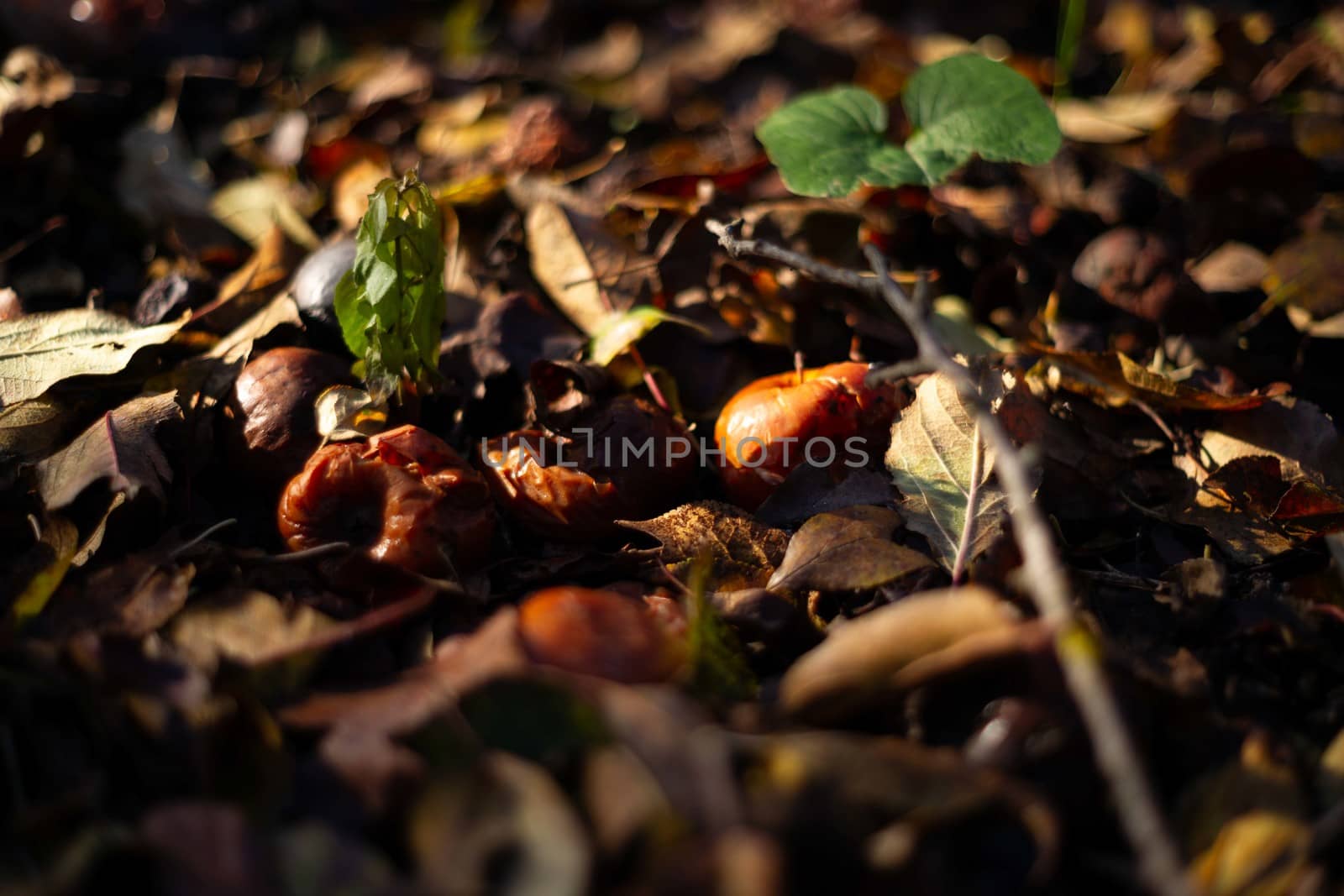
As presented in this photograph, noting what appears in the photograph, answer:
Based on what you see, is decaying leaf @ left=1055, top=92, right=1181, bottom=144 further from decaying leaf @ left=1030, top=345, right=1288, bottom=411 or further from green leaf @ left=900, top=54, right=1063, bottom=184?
decaying leaf @ left=1030, top=345, right=1288, bottom=411

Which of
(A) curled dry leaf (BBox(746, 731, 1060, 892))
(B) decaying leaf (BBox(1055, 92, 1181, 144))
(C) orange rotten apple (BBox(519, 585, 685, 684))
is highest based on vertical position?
(B) decaying leaf (BBox(1055, 92, 1181, 144))

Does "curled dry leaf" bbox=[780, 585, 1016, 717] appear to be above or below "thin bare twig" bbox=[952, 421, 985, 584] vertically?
above

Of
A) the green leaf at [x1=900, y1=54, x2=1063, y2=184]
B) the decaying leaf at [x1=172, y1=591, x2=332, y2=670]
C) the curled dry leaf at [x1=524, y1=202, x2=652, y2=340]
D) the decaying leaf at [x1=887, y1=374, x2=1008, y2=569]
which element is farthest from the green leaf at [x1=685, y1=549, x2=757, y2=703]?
the green leaf at [x1=900, y1=54, x2=1063, y2=184]

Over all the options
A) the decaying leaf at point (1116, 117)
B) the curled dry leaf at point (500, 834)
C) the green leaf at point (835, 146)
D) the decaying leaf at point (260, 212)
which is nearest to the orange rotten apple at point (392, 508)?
the curled dry leaf at point (500, 834)

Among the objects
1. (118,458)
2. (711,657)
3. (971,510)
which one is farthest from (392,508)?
(971,510)

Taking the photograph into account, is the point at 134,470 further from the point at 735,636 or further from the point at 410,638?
the point at 735,636

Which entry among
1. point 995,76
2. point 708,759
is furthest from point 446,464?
point 995,76

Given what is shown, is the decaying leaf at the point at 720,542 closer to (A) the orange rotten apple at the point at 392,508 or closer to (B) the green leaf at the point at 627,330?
(A) the orange rotten apple at the point at 392,508
